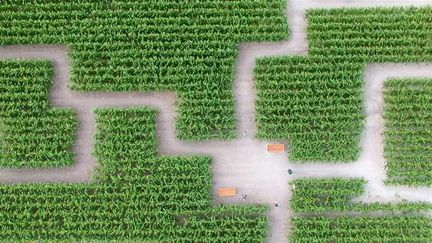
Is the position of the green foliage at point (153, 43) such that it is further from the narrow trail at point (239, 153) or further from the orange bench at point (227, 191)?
the orange bench at point (227, 191)

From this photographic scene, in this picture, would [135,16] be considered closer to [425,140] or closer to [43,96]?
[43,96]

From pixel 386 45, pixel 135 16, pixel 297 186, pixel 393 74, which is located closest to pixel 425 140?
pixel 393 74

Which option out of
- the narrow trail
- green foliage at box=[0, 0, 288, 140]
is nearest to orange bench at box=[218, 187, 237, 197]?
the narrow trail

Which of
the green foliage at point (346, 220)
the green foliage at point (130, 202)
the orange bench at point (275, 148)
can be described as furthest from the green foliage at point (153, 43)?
the green foliage at point (346, 220)

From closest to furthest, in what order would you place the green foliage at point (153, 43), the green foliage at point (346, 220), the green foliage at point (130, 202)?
1. the green foliage at point (130, 202)
2. the green foliage at point (346, 220)
3. the green foliage at point (153, 43)

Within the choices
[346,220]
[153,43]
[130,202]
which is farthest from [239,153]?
[153,43]

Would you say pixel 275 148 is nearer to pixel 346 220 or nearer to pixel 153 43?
pixel 346 220
